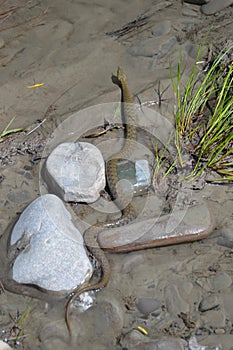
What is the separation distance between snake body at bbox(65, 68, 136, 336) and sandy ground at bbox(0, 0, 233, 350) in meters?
0.10

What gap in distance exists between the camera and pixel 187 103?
6.07 meters

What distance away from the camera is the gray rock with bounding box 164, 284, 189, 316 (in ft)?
14.8

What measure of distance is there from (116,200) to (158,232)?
612 mm

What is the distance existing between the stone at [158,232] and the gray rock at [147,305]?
0.51 meters

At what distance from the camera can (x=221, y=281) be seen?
468cm

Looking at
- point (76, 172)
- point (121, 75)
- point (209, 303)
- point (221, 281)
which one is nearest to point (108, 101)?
point (121, 75)

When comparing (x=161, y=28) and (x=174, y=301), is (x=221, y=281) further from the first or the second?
(x=161, y=28)

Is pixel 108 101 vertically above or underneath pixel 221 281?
above

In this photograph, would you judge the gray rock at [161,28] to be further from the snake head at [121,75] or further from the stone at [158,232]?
the stone at [158,232]

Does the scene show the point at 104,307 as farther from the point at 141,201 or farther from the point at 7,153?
the point at 7,153

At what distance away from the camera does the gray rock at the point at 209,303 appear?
4508 millimetres

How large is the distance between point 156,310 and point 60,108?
2628mm

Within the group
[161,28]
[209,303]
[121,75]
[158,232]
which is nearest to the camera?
[209,303]

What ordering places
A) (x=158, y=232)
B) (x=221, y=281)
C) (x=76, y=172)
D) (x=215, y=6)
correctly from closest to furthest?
(x=221, y=281) < (x=158, y=232) < (x=76, y=172) < (x=215, y=6)
